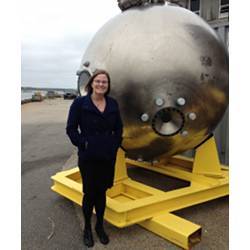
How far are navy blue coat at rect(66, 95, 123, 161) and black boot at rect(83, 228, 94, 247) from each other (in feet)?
2.54

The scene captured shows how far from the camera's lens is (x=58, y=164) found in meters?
5.81

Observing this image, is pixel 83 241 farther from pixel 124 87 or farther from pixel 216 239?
pixel 124 87

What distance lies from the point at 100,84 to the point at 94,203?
116cm

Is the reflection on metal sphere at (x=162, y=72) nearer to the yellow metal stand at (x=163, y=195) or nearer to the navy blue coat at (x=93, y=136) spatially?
the navy blue coat at (x=93, y=136)

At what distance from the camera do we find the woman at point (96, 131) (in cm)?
262

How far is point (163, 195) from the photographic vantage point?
3.30 metres

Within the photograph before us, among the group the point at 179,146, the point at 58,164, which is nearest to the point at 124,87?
the point at 179,146

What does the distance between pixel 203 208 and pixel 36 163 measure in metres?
3.50

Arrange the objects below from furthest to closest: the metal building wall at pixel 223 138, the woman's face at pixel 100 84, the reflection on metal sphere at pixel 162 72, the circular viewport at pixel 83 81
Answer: the metal building wall at pixel 223 138 < the circular viewport at pixel 83 81 < the reflection on metal sphere at pixel 162 72 < the woman's face at pixel 100 84

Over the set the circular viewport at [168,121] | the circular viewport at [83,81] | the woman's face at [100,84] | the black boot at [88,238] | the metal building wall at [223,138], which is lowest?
the black boot at [88,238]

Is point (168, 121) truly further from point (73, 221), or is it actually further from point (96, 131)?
point (73, 221)

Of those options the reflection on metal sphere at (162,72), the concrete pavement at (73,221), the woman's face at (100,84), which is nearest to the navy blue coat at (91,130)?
the woman's face at (100,84)

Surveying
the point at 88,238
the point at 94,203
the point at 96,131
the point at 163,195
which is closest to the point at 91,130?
the point at 96,131

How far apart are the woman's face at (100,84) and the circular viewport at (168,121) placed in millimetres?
580
